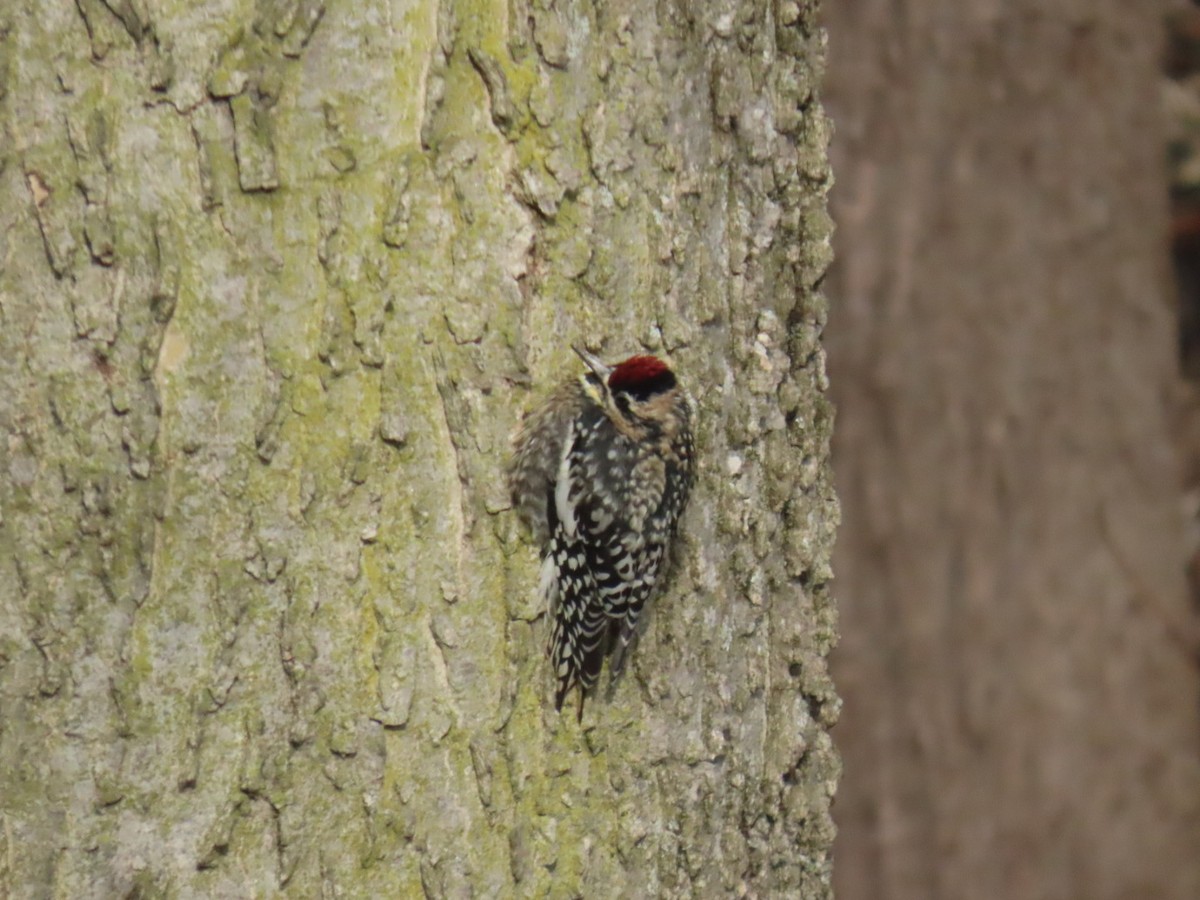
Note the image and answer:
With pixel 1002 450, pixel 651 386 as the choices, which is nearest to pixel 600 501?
pixel 651 386

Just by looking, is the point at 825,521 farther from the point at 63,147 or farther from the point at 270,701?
the point at 63,147

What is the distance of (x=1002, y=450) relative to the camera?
4773mm

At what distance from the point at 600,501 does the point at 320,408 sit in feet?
2.41

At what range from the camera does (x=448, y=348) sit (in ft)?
7.90

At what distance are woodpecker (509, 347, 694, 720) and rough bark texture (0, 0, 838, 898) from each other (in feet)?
0.17

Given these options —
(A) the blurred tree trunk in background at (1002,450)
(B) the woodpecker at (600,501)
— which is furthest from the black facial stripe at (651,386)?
(A) the blurred tree trunk in background at (1002,450)

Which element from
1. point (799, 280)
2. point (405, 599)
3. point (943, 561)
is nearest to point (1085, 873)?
point (943, 561)

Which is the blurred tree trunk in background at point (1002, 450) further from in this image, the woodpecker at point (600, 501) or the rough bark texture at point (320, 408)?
the rough bark texture at point (320, 408)

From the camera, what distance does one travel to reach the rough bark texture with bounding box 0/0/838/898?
2.28 m

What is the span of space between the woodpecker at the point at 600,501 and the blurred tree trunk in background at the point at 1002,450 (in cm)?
185

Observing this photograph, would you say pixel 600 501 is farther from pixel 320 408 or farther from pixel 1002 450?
pixel 1002 450

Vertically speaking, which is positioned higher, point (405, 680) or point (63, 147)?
point (63, 147)

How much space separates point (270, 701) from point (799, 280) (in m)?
1.24

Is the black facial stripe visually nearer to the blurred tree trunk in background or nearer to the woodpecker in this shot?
the woodpecker
